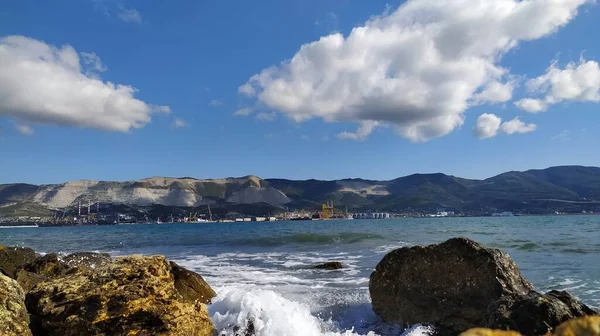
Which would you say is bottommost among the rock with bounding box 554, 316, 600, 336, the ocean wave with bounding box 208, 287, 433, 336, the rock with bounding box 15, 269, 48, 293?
the ocean wave with bounding box 208, 287, 433, 336

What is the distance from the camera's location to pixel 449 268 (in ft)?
33.1

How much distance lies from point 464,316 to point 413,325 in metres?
1.15

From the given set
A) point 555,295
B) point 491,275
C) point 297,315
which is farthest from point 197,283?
point 555,295

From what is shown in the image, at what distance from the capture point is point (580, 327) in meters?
2.47

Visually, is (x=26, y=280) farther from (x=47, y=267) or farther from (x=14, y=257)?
(x=14, y=257)

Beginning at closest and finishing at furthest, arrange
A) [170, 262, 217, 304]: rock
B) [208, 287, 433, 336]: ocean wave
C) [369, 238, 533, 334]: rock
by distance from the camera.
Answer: [208, 287, 433, 336]: ocean wave < [369, 238, 533, 334]: rock < [170, 262, 217, 304]: rock

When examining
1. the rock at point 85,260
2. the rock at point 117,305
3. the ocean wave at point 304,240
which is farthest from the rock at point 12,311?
the ocean wave at point 304,240

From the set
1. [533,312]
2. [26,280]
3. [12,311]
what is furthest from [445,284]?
[26,280]

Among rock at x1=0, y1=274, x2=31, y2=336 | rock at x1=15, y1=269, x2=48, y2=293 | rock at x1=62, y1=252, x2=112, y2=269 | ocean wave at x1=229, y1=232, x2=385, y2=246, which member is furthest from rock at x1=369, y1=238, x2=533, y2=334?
ocean wave at x1=229, y1=232, x2=385, y2=246

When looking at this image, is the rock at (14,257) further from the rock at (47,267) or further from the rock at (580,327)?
the rock at (580,327)

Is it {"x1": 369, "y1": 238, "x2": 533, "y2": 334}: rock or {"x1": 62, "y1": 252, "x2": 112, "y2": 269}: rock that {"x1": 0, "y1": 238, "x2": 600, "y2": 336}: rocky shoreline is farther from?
{"x1": 62, "y1": 252, "x2": 112, "y2": 269}: rock

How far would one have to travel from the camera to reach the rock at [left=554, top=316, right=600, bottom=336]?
Result: 2445 millimetres

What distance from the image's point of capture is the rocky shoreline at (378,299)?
605 cm

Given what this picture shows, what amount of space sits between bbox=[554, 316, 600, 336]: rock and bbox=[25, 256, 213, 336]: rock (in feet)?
18.7
